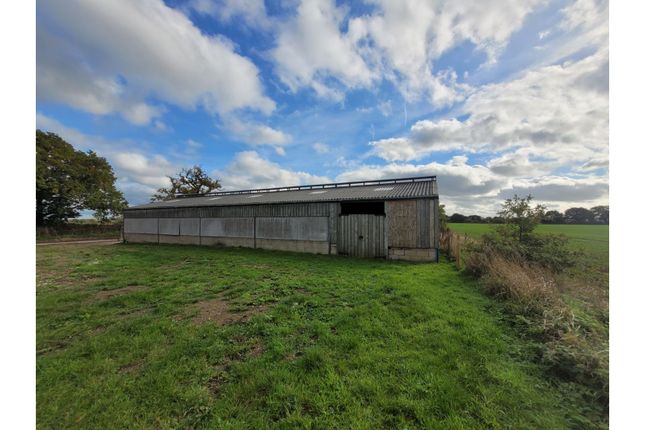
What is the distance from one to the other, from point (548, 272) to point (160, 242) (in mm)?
27561

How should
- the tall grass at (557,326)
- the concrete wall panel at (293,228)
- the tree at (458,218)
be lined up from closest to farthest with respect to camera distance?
the tall grass at (557,326), the concrete wall panel at (293,228), the tree at (458,218)

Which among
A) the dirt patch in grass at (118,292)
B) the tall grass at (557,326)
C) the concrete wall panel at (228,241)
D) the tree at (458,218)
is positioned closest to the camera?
the tall grass at (557,326)

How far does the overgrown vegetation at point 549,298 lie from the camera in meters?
3.22

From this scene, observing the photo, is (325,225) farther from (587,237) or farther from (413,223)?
(587,237)

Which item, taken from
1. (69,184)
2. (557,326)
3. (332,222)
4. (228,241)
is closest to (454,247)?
(332,222)

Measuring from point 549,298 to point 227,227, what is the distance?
729 inches

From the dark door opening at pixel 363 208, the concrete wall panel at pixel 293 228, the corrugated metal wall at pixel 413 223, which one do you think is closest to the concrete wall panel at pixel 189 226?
the concrete wall panel at pixel 293 228

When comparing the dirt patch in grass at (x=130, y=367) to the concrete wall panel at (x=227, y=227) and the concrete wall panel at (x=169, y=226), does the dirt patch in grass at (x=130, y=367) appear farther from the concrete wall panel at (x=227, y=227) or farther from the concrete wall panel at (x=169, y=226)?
the concrete wall panel at (x=169, y=226)

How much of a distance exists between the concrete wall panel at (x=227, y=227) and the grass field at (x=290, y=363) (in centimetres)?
1050

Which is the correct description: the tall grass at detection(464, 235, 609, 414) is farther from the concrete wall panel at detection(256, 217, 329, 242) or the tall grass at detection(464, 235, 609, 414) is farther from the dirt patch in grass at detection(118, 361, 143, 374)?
the concrete wall panel at detection(256, 217, 329, 242)

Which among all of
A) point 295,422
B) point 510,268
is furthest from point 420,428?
point 510,268

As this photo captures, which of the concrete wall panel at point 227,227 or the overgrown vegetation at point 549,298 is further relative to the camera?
the concrete wall panel at point 227,227

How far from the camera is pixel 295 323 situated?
4.82m

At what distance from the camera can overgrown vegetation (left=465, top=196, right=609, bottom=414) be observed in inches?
127
